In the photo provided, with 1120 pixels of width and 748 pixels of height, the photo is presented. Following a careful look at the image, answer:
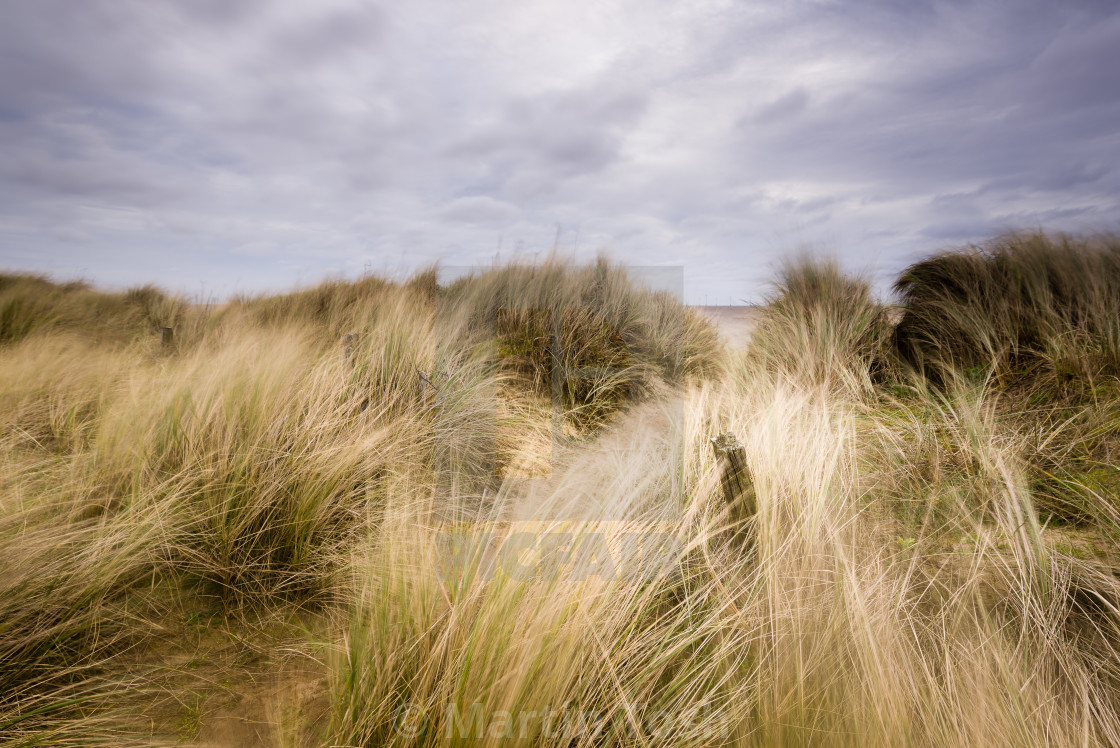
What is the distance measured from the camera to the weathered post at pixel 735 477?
7.18ft

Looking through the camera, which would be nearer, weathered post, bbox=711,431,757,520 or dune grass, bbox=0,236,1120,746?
dune grass, bbox=0,236,1120,746

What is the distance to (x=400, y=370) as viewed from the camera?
387cm

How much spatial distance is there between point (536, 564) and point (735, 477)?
935 millimetres

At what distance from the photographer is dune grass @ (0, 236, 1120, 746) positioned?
5.05ft

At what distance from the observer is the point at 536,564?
1.76 metres

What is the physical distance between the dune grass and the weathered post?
0.07 metres

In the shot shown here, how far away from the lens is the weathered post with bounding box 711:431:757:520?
2188mm

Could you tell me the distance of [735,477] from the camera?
2213mm

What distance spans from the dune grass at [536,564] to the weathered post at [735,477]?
7 centimetres

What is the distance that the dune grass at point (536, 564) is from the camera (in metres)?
1.54

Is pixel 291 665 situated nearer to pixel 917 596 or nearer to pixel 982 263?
pixel 917 596

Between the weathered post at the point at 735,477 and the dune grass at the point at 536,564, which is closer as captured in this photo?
the dune grass at the point at 536,564

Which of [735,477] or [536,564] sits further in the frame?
[735,477]

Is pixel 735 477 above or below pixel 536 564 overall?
above
